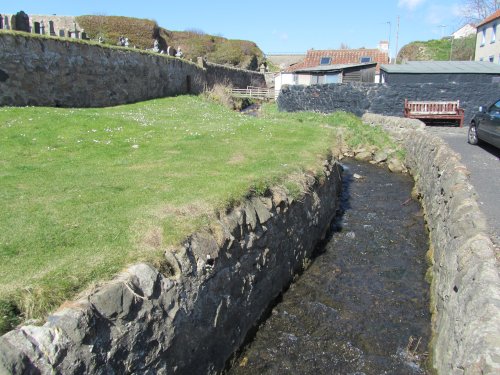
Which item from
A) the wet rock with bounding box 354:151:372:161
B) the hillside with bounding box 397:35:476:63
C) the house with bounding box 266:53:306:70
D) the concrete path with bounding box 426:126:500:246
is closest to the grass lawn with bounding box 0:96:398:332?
the concrete path with bounding box 426:126:500:246

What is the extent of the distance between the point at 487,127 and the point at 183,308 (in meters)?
11.9

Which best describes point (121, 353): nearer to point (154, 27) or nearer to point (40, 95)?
point (40, 95)

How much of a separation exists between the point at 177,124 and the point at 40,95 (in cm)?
665

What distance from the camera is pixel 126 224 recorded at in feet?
19.5

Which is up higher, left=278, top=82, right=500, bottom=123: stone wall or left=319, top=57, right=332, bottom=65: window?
left=319, top=57, right=332, bottom=65: window

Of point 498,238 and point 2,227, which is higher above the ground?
point 2,227

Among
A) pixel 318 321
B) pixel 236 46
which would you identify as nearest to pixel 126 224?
pixel 318 321

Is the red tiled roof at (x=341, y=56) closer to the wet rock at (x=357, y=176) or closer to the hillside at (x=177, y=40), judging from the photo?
the hillside at (x=177, y=40)

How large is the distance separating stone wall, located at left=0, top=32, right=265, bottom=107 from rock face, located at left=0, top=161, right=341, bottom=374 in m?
13.8

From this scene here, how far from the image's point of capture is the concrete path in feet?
25.0

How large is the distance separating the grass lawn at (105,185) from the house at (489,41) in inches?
A: 1197

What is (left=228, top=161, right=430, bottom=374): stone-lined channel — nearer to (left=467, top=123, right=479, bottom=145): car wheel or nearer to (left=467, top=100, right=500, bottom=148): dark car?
(left=467, top=100, right=500, bottom=148): dark car

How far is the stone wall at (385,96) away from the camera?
2298cm

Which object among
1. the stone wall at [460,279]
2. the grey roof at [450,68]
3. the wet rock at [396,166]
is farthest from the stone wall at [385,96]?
the stone wall at [460,279]
